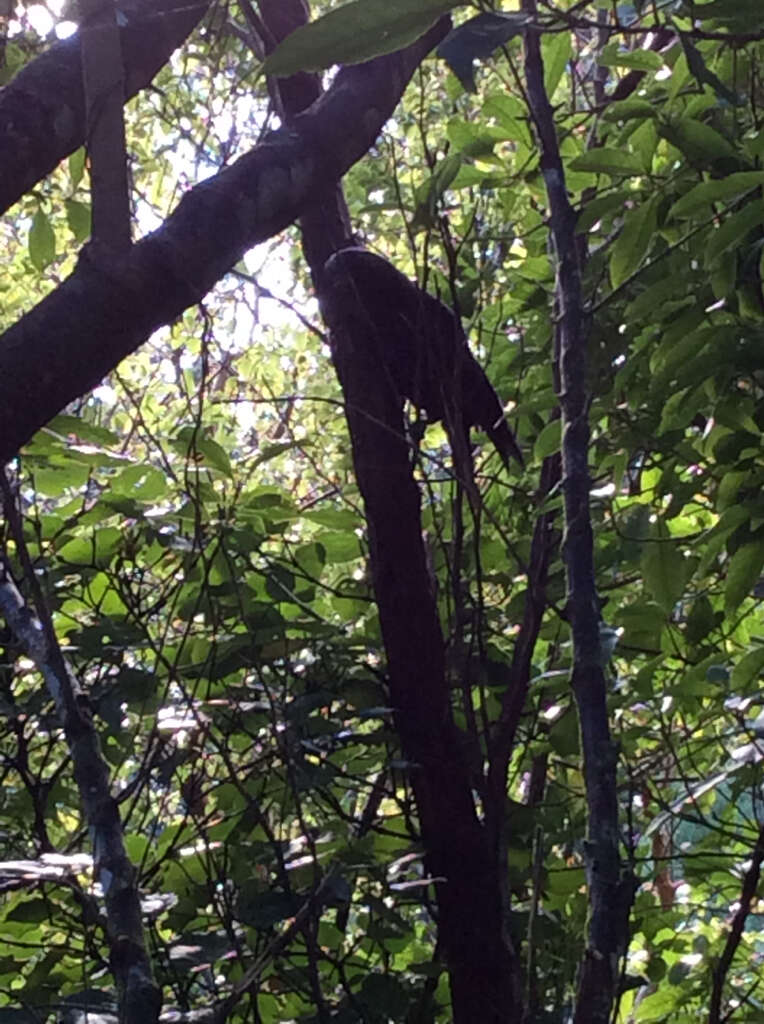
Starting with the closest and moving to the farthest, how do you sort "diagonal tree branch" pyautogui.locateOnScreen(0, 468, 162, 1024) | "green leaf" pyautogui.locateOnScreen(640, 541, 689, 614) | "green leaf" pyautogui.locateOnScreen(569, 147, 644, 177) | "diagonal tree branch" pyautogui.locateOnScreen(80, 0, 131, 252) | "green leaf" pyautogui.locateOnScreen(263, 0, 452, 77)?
"green leaf" pyautogui.locateOnScreen(263, 0, 452, 77) → "diagonal tree branch" pyautogui.locateOnScreen(0, 468, 162, 1024) → "diagonal tree branch" pyautogui.locateOnScreen(80, 0, 131, 252) → "green leaf" pyautogui.locateOnScreen(569, 147, 644, 177) → "green leaf" pyautogui.locateOnScreen(640, 541, 689, 614)

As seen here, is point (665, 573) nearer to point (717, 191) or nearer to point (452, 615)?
point (452, 615)

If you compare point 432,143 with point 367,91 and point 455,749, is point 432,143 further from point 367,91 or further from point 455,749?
point 455,749

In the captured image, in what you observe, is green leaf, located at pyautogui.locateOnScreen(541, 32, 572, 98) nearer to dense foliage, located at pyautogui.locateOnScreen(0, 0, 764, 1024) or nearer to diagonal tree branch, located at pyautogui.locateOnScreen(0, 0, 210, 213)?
dense foliage, located at pyautogui.locateOnScreen(0, 0, 764, 1024)

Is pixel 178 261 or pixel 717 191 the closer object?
pixel 717 191

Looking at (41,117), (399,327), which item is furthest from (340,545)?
(41,117)

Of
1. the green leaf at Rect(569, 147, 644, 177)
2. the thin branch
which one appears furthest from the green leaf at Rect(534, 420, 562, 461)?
the thin branch

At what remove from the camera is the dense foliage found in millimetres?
1223

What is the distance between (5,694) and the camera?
5.12ft

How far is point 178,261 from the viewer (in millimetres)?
1172

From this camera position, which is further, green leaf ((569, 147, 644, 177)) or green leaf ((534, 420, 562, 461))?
green leaf ((534, 420, 562, 461))

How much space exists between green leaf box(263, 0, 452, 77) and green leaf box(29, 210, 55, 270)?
1055mm

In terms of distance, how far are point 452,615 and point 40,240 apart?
0.85 meters

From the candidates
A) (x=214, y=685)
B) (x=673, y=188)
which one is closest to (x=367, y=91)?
(x=673, y=188)

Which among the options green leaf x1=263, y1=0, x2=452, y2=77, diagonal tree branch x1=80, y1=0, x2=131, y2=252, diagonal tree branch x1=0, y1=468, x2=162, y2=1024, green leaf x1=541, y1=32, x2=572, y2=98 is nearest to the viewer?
green leaf x1=263, y1=0, x2=452, y2=77
